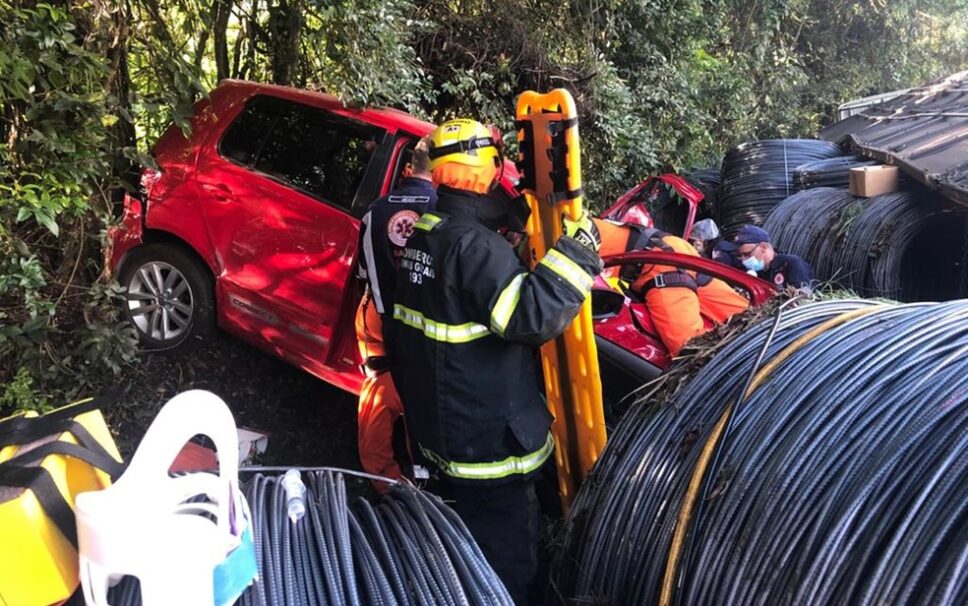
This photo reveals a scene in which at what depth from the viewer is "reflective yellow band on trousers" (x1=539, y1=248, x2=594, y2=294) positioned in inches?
98.2

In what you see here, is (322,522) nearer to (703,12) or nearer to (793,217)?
(793,217)

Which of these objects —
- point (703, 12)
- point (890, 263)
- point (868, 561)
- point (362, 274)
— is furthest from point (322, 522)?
point (703, 12)

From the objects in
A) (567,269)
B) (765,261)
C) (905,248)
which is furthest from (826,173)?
(567,269)

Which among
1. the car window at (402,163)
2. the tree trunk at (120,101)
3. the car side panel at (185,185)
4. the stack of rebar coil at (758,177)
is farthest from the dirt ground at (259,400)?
the stack of rebar coil at (758,177)

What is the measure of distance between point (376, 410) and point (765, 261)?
2.89 m

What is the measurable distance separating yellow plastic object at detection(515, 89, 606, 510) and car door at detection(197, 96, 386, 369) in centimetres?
166

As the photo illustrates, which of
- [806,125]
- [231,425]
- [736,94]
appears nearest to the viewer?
[231,425]

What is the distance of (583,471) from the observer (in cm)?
331

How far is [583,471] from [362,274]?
4.92 ft

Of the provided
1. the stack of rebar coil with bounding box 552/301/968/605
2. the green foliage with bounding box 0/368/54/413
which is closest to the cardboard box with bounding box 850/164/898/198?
the stack of rebar coil with bounding box 552/301/968/605

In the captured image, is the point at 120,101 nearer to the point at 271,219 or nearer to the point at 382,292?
the point at 271,219

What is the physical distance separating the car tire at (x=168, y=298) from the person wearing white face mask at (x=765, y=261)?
3.54 metres

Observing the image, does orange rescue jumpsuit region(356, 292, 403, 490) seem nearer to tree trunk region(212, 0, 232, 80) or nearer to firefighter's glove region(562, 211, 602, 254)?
firefighter's glove region(562, 211, 602, 254)

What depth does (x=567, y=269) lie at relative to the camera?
2.50 metres
